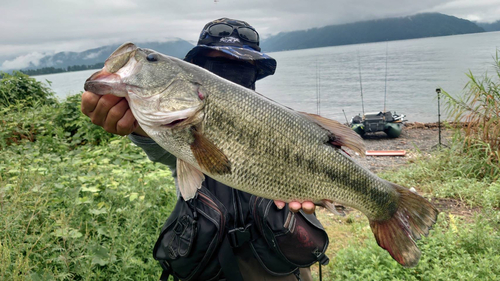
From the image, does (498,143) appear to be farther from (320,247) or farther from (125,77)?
(125,77)

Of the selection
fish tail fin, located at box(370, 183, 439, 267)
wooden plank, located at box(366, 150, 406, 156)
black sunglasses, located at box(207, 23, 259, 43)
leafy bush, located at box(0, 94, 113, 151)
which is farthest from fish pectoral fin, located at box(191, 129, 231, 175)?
wooden plank, located at box(366, 150, 406, 156)

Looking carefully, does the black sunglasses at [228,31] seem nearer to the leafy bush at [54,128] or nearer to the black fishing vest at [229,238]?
the black fishing vest at [229,238]

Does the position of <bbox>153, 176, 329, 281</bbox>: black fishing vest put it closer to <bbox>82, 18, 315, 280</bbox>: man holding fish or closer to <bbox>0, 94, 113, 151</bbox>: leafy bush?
<bbox>82, 18, 315, 280</bbox>: man holding fish

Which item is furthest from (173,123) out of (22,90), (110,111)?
(22,90)

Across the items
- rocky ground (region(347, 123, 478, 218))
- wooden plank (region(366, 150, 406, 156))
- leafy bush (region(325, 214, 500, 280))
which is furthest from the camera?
wooden plank (region(366, 150, 406, 156))

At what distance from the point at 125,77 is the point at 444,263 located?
12.1 feet

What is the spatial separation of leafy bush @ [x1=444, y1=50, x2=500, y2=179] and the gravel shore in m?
1.32

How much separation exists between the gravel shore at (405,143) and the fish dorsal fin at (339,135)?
637 centimetres

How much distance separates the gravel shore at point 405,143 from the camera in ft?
29.4

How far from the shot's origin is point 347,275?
3.49 meters

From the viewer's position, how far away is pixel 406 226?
2.44 m

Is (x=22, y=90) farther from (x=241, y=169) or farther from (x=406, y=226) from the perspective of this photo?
(x=406, y=226)

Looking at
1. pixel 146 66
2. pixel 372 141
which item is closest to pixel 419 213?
pixel 146 66

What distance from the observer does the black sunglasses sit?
3443 millimetres
